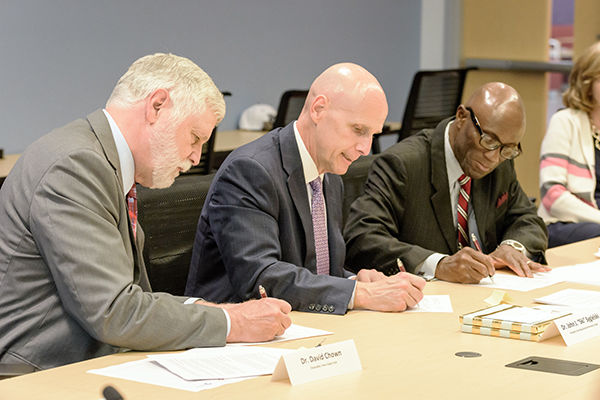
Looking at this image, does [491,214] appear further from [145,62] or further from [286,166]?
[145,62]

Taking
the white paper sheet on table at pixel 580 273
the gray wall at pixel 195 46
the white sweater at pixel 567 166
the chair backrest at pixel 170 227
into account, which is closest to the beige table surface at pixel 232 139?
the gray wall at pixel 195 46

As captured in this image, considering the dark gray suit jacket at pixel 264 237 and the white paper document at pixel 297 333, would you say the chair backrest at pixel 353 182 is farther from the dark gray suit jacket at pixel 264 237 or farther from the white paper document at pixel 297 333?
the white paper document at pixel 297 333

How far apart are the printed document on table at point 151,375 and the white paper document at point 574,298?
1118 millimetres

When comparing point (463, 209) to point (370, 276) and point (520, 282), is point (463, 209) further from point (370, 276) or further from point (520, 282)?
point (370, 276)

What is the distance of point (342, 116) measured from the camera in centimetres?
271

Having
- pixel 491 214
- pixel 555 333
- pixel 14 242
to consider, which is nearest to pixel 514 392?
pixel 555 333

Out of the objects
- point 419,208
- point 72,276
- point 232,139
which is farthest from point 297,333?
point 232,139

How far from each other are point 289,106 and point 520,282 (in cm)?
342

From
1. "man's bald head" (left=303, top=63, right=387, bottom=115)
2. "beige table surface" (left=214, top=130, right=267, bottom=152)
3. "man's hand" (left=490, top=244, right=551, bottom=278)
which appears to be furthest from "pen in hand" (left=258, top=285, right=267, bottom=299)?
"beige table surface" (left=214, top=130, right=267, bottom=152)

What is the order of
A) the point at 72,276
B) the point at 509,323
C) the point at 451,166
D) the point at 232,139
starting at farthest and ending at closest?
the point at 232,139, the point at 451,166, the point at 509,323, the point at 72,276

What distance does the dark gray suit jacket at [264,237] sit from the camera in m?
2.45

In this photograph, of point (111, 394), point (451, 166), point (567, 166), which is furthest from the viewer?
point (567, 166)

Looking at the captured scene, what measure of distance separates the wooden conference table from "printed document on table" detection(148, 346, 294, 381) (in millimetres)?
56

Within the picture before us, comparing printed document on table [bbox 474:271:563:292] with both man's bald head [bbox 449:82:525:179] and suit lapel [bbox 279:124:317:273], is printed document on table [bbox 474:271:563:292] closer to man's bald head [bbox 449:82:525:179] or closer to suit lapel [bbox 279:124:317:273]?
man's bald head [bbox 449:82:525:179]
